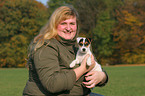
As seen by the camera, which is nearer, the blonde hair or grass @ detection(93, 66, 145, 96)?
the blonde hair

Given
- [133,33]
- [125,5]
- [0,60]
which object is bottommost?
[0,60]

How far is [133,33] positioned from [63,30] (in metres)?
49.1

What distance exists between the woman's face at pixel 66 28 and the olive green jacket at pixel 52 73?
0.65 feet

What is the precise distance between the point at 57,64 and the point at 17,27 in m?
47.0

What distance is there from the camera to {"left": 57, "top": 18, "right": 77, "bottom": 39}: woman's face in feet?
11.2

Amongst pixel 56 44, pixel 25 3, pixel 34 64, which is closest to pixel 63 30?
pixel 56 44

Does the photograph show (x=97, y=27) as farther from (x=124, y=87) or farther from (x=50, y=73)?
(x=50, y=73)

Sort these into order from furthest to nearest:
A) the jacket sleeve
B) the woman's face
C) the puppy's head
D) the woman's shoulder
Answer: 1. the puppy's head
2. the woman's face
3. the woman's shoulder
4. the jacket sleeve

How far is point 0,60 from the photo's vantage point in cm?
4712

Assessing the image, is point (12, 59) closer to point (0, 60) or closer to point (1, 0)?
point (0, 60)

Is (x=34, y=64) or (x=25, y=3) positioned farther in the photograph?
(x=25, y=3)

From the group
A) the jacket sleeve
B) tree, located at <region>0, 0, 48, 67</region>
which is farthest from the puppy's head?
tree, located at <region>0, 0, 48, 67</region>

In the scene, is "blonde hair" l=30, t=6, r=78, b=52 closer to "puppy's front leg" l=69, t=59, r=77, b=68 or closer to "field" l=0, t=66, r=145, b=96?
"puppy's front leg" l=69, t=59, r=77, b=68

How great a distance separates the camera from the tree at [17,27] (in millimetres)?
46781
